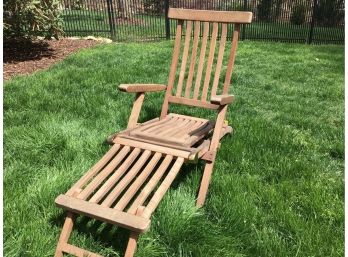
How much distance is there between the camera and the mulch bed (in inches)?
277

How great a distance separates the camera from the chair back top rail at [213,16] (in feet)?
11.2

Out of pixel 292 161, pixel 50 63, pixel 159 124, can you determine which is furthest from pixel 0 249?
pixel 50 63

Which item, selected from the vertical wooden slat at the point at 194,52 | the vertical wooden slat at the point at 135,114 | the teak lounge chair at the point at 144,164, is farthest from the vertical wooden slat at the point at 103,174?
the vertical wooden slat at the point at 194,52

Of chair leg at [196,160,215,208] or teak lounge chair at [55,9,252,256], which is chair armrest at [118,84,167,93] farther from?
chair leg at [196,160,215,208]

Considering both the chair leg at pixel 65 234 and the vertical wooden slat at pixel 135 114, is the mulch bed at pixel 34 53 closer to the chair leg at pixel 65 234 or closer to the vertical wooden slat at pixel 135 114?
the vertical wooden slat at pixel 135 114

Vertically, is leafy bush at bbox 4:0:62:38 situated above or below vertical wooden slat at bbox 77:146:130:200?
above

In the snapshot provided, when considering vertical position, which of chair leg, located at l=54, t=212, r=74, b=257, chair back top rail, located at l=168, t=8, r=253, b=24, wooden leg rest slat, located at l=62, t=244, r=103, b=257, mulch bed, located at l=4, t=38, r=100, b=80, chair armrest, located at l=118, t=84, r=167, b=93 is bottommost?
wooden leg rest slat, located at l=62, t=244, r=103, b=257

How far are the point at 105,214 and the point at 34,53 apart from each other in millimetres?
6556

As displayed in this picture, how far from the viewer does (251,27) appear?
435 inches

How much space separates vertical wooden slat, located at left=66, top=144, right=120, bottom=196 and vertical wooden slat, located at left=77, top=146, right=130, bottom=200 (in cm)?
5

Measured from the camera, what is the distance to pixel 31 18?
7.09 metres

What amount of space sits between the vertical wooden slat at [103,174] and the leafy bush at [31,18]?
503 centimetres

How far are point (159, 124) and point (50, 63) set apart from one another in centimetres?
459

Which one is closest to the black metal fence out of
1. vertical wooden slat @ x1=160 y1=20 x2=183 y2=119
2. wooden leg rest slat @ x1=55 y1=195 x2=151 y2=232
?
vertical wooden slat @ x1=160 y1=20 x2=183 y2=119
